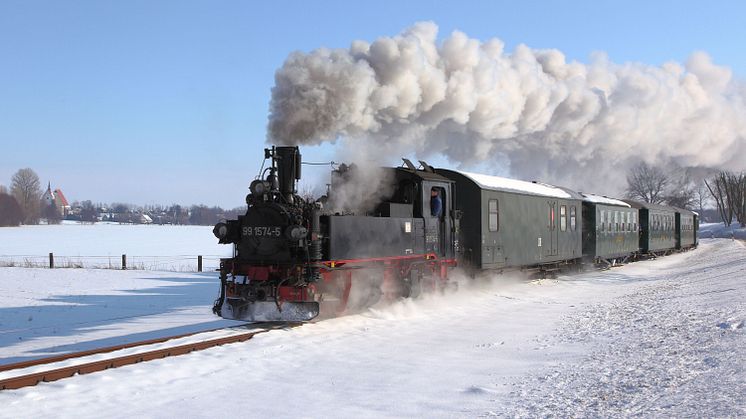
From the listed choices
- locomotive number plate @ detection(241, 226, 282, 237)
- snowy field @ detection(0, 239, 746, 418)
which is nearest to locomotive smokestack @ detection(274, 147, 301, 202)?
locomotive number plate @ detection(241, 226, 282, 237)

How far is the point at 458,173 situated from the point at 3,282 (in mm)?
15631

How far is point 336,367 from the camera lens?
7.14 metres

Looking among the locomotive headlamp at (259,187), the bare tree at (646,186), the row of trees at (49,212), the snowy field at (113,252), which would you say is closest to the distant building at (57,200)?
the row of trees at (49,212)

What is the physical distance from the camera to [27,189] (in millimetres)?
112312

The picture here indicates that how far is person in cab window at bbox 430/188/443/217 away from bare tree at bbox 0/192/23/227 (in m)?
95.2

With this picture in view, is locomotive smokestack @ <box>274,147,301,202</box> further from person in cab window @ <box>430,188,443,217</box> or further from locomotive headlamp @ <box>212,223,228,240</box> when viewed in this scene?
person in cab window @ <box>430,188,443,217</box>

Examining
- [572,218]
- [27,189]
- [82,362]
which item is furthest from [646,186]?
[27,189]

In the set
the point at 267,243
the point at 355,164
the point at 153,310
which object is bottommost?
the point at 153,310

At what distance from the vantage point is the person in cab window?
12680 millimetres

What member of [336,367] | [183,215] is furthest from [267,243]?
[183,215]

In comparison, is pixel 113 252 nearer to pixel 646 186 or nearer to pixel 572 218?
pixel 572 218

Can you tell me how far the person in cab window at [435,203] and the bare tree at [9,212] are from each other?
312ft

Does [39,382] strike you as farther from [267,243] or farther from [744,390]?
[744,390]

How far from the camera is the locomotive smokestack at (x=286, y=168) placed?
9586mm
